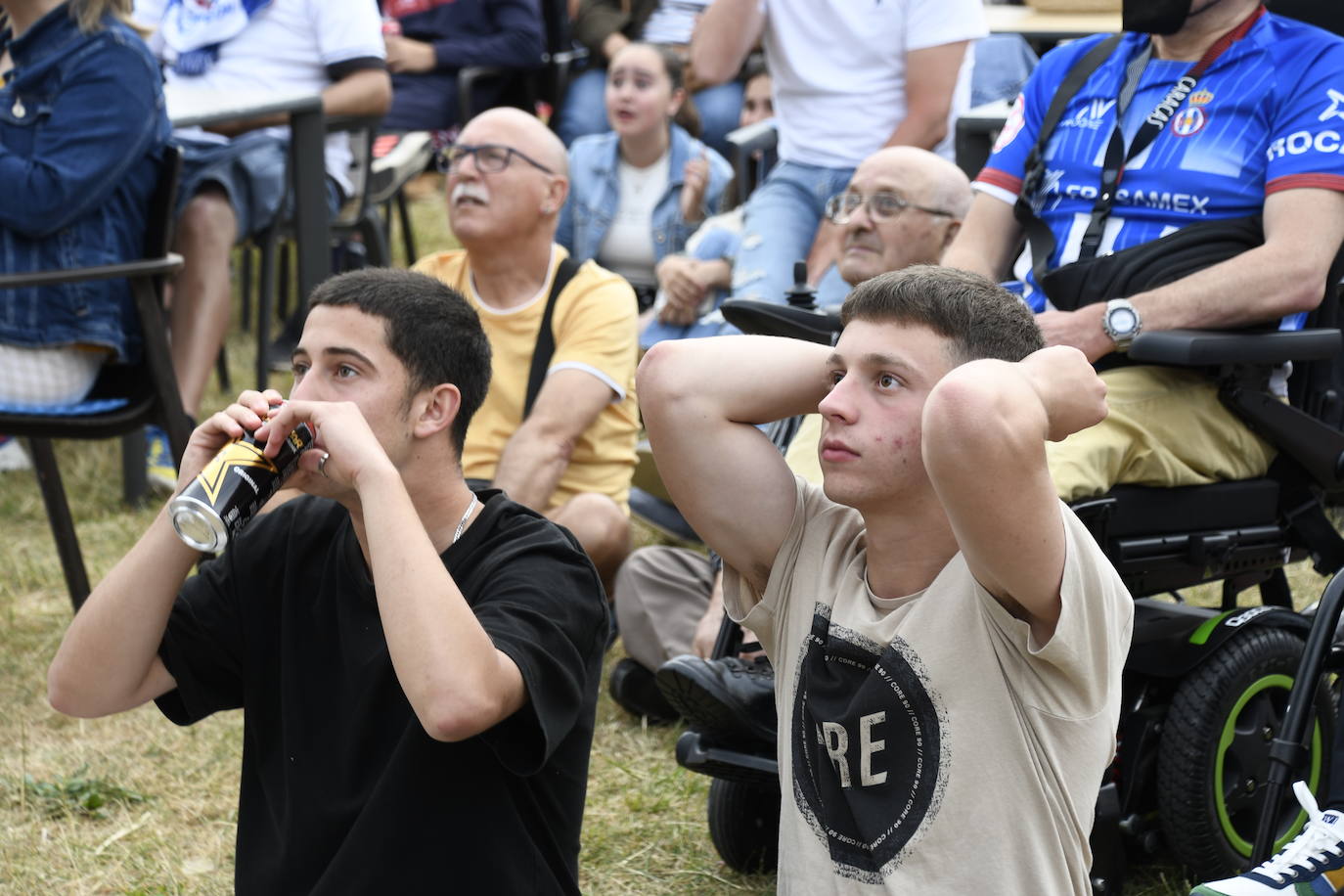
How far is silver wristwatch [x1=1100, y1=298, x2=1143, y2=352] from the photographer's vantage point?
9.60ft

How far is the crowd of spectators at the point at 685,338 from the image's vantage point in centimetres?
179

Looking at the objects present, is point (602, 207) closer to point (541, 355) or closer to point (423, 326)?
point (541, 355)

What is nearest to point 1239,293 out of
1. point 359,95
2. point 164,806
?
point 164,806

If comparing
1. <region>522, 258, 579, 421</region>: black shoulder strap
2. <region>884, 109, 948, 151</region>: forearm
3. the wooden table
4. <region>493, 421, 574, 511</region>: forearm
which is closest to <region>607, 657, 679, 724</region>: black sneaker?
<region>493, 421, 574, 511</region>: forearm

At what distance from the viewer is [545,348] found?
3.90 meters

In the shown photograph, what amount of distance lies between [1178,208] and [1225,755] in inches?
41.1

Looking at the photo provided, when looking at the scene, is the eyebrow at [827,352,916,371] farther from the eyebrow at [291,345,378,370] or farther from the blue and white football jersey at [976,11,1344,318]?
the blue and white football jersey at [976,11,1344,318]

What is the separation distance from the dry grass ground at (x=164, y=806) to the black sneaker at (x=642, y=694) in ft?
0.14

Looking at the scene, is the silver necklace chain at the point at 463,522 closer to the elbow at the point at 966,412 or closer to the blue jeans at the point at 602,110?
the elbow at the point at 966,412

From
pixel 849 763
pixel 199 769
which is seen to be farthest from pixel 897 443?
pixel 199 769

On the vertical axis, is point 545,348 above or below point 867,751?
below

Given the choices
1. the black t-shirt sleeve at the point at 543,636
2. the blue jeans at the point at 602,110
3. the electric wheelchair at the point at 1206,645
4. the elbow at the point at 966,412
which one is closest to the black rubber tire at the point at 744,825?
the electric wheelchair at the point at 1206,645

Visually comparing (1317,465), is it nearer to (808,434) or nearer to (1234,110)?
(1234,110)

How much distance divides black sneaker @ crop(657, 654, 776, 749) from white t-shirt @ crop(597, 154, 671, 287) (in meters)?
3.17
